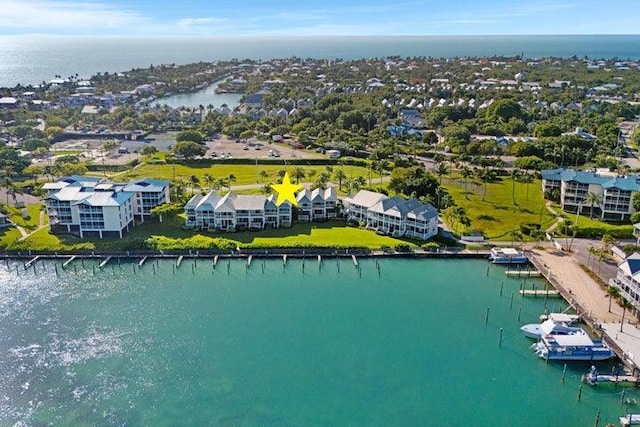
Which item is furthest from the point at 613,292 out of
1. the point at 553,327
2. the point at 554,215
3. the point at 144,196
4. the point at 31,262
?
the point at 31,262

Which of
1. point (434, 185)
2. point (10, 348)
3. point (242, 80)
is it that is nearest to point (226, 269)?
point (10, 348)

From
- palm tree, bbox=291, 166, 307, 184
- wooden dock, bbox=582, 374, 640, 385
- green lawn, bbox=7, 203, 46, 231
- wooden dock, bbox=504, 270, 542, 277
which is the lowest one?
wooden dock, bbox=582, 374, 640, 385

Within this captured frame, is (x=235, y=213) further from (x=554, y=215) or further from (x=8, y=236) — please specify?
(x=554, y=215)

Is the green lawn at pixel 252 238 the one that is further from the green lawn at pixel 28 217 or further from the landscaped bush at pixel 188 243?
the green lawn at pixel 28 217

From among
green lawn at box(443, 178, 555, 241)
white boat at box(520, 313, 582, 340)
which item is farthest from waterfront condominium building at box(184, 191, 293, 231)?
white boat at box(520, 313, 582, 340)

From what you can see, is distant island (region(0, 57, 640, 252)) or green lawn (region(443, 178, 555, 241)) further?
distant island (region(0, 57, 640, 252))

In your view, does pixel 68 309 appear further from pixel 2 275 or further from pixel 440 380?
pixel 440 380

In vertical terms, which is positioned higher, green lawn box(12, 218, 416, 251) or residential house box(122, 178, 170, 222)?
residential house box(122, 178, 170, 222)

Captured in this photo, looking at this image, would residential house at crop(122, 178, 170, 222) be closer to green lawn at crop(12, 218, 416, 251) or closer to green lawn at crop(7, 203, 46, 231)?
green lawn at crop(12, 218, 416, 251)
